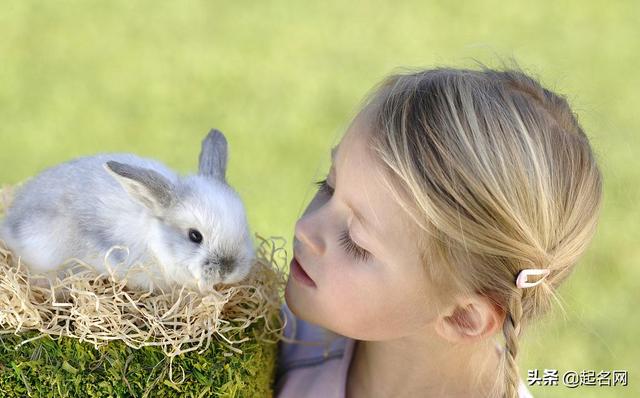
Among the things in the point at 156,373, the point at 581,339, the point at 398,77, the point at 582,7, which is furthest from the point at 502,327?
the point at 582,7

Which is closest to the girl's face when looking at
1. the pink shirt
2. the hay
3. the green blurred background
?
the hay

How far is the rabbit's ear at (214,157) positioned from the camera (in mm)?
1882

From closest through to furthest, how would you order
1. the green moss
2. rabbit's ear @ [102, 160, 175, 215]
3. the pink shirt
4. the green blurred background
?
the green moss
rabbit's ear @ [102, 160, 175, 215]
the pink shirt
the green blurred background

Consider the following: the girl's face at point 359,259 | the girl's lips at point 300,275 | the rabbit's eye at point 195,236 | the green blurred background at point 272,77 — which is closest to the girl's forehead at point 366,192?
the girl's face at point 359,259

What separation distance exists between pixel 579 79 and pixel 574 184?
3413mm

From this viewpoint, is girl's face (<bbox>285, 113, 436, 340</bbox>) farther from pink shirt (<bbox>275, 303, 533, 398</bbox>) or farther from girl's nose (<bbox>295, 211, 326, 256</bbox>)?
pink shirt (<bbox>275, 303, 533, 398</bbox>)

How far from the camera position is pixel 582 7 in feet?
18.6

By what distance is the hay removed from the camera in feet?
5.05

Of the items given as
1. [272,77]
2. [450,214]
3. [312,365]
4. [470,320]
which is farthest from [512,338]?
[272,77]

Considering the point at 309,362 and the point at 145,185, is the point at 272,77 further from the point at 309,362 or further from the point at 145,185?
the point at 145,185

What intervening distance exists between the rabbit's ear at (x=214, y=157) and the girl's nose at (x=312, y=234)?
0.86 feet

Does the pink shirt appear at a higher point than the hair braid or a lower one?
lower

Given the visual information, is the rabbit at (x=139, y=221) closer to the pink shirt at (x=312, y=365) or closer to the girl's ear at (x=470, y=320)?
the pink shirt at (x=312, y=365)

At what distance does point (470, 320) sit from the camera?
5.88ft
